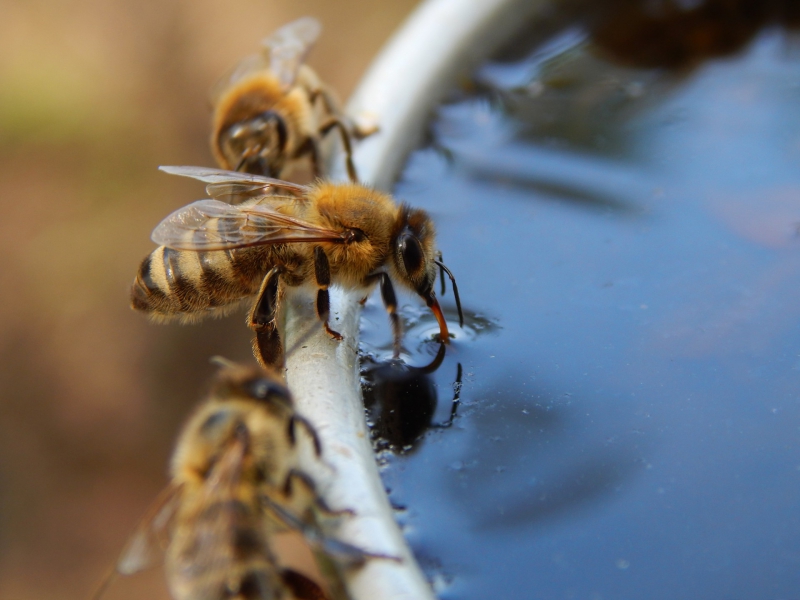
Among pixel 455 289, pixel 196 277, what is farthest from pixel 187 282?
pixel 455 289

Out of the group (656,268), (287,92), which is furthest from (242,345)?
(656,268)

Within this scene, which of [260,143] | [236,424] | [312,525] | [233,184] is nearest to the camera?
[312,525]

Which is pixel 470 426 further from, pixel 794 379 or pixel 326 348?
pixel 794 379

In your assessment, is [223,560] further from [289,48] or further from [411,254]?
[289,48]

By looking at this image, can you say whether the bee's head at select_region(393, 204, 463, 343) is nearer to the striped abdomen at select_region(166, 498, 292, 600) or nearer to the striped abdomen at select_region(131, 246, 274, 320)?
the striped abdomen at select_region(131, 246, 274, 320)

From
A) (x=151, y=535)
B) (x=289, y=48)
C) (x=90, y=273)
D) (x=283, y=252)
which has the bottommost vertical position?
(x=90, y=273)

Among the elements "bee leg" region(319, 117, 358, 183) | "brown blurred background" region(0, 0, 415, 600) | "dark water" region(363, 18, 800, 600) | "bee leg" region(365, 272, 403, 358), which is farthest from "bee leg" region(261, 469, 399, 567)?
"brown blurred background" region(0, 0, 415, 600)

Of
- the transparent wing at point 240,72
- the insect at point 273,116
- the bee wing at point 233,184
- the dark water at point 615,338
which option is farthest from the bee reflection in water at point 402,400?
the transparent wing at point 240,72
